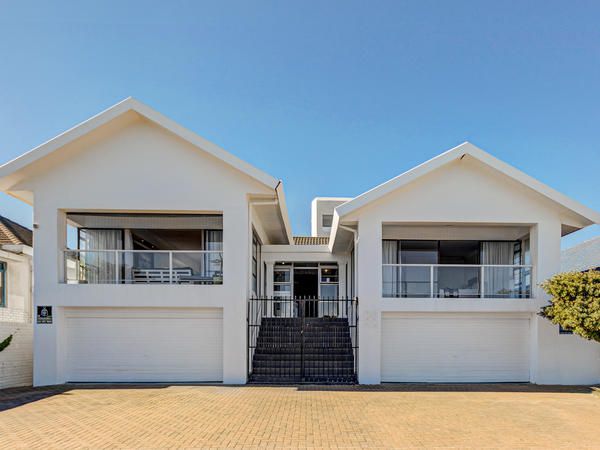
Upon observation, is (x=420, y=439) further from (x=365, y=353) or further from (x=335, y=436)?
(x=365, y=353)

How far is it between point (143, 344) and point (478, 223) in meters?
9.45

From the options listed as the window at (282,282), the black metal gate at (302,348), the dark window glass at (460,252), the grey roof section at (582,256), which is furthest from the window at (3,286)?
the grey roof section at (582,256)

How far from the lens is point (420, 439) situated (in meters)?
6.56

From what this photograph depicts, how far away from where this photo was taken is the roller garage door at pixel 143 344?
35.8ft

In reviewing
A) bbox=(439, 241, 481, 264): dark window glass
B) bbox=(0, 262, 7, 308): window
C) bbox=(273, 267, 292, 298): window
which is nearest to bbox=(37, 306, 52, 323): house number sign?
bbox=(0, 262, 7, 308): window

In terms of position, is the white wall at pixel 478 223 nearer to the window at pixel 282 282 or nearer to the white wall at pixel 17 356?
the window at pixel 282 282

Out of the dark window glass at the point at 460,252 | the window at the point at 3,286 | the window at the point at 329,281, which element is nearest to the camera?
the window at the point at 3,286

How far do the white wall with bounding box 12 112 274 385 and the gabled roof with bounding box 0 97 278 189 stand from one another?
26 cm

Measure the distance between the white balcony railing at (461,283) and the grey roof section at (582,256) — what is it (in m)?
8.41

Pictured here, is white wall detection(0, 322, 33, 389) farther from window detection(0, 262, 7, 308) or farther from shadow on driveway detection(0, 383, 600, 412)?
window detection(0, 262, 7, 308)

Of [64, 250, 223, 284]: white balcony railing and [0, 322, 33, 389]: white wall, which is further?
[64, 250, 223, 284]: white balcony railing

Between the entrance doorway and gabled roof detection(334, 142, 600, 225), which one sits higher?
gabled roof detection(334, 142, 600, 225)

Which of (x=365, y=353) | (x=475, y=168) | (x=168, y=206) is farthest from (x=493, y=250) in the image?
(x=168, y=206)

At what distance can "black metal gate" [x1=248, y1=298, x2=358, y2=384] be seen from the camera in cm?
1116
